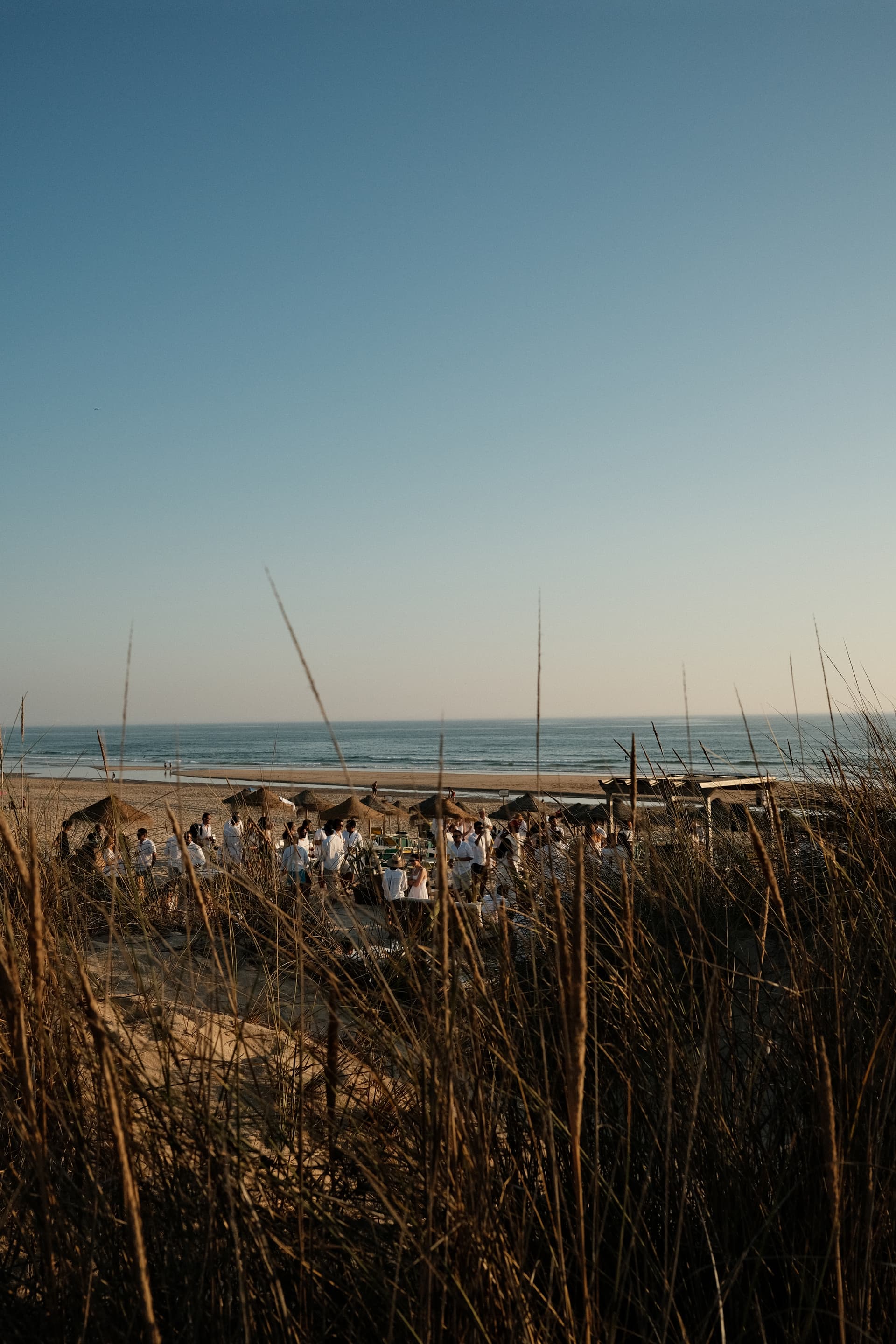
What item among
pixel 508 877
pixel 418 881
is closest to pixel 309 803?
pixel 418 881

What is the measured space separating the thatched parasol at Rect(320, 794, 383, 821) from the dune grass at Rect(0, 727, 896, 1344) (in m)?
14.6

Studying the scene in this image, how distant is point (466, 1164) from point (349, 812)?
1806 cm

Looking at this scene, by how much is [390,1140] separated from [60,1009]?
680mm

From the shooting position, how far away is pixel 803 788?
16.6ft

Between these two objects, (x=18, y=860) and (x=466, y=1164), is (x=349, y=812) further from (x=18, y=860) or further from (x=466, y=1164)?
(x=18, y=860)

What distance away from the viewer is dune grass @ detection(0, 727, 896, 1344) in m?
1.32

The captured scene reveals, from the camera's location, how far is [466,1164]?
1413 mm

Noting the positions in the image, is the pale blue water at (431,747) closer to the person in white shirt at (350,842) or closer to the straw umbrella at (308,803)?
the straw umbrella at (308,803)

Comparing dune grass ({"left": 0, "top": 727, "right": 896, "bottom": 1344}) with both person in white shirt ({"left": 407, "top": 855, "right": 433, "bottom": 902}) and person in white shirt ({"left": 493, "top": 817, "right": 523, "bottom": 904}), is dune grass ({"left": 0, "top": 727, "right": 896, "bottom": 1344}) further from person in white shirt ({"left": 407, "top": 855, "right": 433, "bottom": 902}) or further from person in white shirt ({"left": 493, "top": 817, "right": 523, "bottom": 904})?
person in white shirt ({"left": 407, "top": 855, "right": 433, "bottom": 902})

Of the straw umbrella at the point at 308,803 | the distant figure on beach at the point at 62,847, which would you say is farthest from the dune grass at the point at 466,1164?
the straw umbrella at the point at 308,803

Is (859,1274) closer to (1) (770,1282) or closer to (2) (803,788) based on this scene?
(1) (770,1282)

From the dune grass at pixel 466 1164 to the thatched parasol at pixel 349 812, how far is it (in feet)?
47.8

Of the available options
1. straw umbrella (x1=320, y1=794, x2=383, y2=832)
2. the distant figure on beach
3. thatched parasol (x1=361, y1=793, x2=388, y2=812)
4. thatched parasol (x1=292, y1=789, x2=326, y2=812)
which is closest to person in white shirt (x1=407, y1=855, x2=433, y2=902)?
the distant figure on beach

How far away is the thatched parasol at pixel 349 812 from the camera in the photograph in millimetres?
19203
